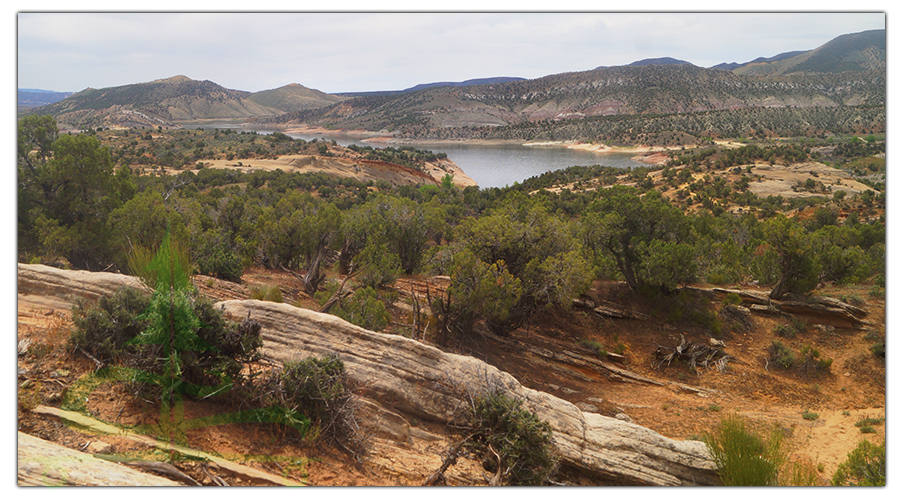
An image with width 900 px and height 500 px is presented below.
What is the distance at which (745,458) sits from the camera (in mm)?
4910

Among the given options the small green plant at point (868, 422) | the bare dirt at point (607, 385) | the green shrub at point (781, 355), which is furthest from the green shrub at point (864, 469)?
the green shrub at point (781, 355)

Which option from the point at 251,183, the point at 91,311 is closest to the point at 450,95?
the point at 251,183

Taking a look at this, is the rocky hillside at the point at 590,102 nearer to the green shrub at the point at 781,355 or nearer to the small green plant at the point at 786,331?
the small green plant at the point at 786,331

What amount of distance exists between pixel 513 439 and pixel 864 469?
451 centimetres

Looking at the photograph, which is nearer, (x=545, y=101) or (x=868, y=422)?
(x=868, y=422)

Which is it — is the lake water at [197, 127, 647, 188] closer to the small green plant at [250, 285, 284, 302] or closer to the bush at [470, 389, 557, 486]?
the small green plant at [250, 285, 284, 302]

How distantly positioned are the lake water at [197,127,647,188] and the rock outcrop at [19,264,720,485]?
4450 centimetres

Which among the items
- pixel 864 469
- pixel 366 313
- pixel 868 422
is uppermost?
pixel 366 313

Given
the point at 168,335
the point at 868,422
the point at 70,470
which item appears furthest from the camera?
the point at 868,422

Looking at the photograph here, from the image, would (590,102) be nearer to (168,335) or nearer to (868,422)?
(868,422)

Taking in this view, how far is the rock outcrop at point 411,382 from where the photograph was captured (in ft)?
17.9

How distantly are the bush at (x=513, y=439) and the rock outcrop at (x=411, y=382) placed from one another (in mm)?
323

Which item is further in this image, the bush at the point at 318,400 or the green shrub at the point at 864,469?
the green shrub at the point at 864,469

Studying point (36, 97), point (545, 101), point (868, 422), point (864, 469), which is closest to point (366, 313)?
point (36, 97)
